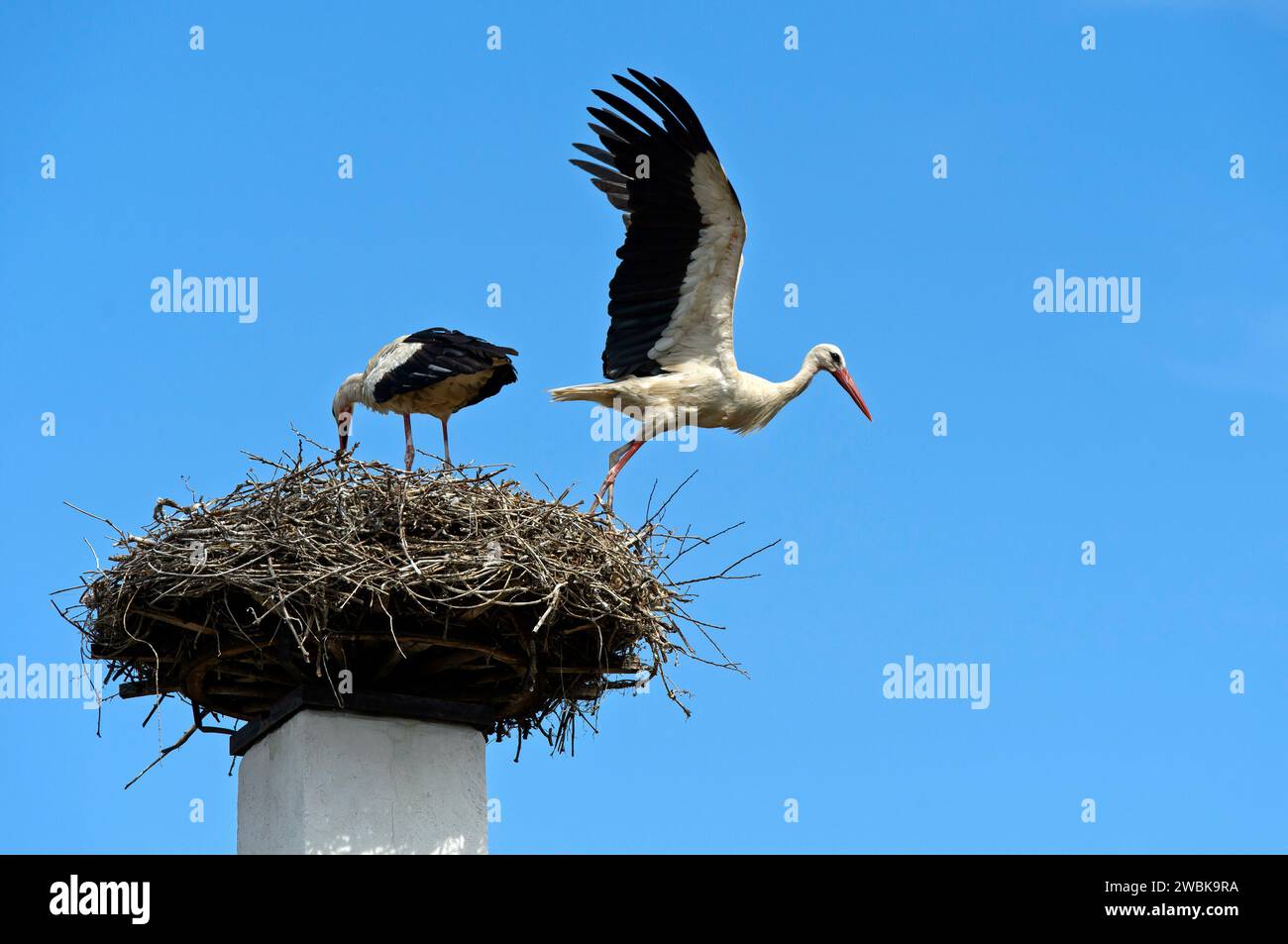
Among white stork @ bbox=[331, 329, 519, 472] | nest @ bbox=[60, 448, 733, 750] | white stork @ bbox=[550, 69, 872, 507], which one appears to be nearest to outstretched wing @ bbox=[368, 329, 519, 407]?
white stork @ bbox=[331, 329, 519, 472]

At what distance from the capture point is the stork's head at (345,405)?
11.4 metres

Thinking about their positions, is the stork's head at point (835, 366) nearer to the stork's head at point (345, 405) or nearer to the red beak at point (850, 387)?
the red beak at point (850, 387)

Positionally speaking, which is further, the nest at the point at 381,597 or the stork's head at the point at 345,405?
the stork's head at the point at 345,405

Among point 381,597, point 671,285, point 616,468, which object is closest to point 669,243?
point 671,285

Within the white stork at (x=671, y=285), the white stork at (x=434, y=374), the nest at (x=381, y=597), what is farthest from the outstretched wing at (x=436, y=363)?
the nest at (x=381, y=597)

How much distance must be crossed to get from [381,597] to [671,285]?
322 cm

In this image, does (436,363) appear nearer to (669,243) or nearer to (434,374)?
(434,374)

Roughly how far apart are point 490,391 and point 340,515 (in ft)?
10.4

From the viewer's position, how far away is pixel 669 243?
9.92 meters

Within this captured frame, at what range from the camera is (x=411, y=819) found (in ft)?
26.2

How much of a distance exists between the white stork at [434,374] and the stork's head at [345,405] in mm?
205

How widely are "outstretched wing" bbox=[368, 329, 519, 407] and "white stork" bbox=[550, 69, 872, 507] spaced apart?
2.04 ft
